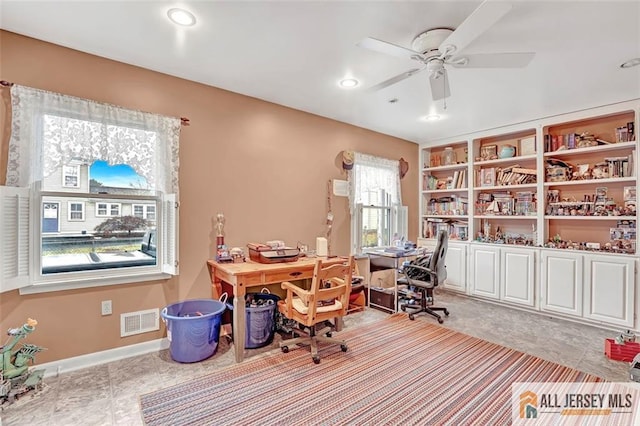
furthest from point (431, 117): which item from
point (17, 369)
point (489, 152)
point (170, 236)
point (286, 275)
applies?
point (17, 369)

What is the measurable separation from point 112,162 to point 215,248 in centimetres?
119

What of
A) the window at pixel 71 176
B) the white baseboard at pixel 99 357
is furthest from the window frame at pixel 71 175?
the white baseboard at pixel 99 357

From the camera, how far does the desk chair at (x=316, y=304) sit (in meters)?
2.56

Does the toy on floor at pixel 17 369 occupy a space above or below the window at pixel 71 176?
below

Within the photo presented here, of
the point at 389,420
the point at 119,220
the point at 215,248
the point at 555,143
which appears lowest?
the point at 389,420

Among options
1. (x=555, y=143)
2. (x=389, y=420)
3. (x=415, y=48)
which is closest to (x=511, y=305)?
(x=555, y=143)

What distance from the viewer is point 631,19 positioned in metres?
1.97

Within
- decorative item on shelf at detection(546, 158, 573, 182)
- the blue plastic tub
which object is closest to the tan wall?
the blue plastic tub

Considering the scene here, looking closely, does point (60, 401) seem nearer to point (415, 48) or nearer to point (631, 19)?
point (415, 48)

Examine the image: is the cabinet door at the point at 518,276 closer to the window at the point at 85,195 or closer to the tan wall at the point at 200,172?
the tan wall at the point at 200,172

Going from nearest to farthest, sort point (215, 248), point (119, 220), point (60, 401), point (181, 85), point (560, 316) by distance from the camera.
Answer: point (60, 401)
point (119, 220)
point (181, 85)
point (215, 248)
point (560, 316)

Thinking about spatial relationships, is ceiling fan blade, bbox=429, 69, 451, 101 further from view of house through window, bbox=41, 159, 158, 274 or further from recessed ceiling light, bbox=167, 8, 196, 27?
view of house through window, bbox=41, 159, 158, 274

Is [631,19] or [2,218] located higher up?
[631,19]

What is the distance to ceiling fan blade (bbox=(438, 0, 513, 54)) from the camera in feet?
5.03
